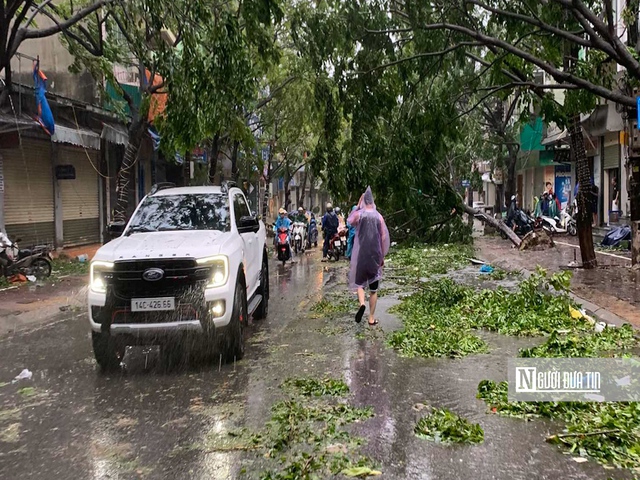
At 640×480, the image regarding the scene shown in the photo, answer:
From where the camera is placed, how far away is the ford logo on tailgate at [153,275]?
6406mm

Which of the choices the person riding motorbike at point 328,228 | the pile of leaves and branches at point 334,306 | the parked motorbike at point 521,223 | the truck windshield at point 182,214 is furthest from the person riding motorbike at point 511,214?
the truck windshield at point 182,214

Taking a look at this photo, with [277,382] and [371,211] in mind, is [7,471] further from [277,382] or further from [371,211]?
[371,211]

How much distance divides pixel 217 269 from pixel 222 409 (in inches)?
67.2

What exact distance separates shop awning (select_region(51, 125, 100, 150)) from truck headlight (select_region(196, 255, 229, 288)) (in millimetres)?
12920

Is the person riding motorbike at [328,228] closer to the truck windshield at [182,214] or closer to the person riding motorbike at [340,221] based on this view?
the person riding motorbike at [340,221]

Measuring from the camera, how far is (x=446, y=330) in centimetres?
827

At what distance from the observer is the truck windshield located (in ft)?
25.9

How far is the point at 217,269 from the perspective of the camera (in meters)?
6.60

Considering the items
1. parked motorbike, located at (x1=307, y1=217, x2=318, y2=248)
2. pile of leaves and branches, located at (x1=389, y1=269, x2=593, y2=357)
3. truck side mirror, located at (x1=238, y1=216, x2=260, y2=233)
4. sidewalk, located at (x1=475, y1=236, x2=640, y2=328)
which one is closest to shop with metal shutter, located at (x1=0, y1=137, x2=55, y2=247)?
parked motorbike, located at (x1=307, y1=217, x2=318, y2=248)

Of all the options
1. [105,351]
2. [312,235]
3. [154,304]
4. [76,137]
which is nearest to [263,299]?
[105,351]

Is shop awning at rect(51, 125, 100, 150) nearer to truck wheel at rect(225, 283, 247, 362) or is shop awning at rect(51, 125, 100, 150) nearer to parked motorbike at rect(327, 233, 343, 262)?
parked motorbike at rect(327, 233, 343, 262)

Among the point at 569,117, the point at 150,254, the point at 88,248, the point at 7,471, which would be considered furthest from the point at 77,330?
the point at 88,248

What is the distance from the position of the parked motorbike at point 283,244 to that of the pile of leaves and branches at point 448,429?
13578 millimetres

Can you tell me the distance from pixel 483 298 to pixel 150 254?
591 cm
